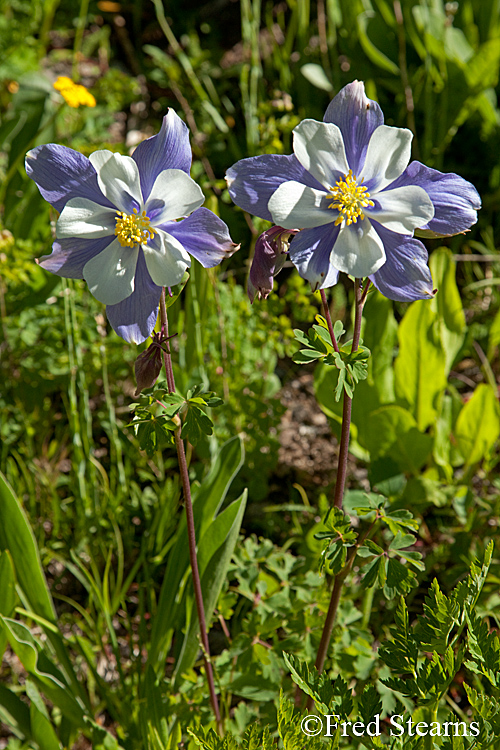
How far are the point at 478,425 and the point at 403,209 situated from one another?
113cm

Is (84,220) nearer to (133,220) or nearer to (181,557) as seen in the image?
(133,220)

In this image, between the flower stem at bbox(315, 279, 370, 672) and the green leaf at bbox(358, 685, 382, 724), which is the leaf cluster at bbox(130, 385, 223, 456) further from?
the green leaf at bbox(358, 685, 382, 724)

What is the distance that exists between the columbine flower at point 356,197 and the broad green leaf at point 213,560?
24.1 inches

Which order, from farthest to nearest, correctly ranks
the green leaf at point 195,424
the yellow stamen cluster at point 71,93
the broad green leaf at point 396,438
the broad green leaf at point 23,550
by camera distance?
the yellow stamen cluster at point 71,93 → the broad green leaf at point 396,438 → the broad green leaf at point 23,550 → the green leaf at point 195,424

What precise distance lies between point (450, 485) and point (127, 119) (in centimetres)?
235

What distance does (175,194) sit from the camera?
0.86 meters

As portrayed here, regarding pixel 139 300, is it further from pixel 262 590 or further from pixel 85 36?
pixel 85 36

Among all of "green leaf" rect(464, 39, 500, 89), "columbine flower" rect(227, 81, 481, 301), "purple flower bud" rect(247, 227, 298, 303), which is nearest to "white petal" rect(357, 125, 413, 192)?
"columbine flower" rect(227, 81, 481, 301)

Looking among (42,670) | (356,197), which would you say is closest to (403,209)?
(356,197)

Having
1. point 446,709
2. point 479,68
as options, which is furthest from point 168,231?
point 479,68

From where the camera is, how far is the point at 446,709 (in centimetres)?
126

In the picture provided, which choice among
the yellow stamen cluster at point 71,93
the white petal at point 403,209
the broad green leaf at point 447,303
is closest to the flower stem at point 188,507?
the white petal at point 403,209

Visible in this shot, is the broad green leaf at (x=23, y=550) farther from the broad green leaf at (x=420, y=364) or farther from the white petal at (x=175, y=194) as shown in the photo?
the broad green leaf at (x=420, y=364)

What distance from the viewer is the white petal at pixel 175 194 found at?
84 cm
